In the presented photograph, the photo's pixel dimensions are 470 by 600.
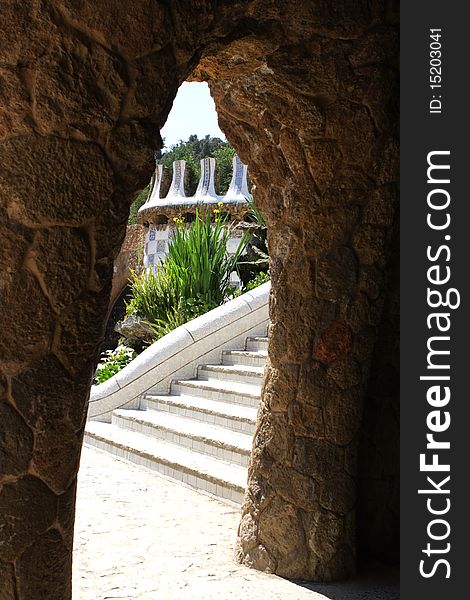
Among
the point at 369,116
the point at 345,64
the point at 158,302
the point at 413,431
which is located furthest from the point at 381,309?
the point at 158,302

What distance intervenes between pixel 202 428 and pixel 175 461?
1.41 feet

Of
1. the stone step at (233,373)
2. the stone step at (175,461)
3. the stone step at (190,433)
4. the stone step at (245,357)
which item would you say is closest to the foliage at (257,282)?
the stone step at (245,357)

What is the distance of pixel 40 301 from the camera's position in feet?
6.35

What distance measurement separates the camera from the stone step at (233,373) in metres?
5.87

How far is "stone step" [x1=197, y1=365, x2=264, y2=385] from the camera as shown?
587cm

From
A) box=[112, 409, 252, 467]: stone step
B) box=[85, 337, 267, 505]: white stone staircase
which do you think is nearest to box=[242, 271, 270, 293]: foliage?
box=[85, 337, 267, 505]: white stone staircase

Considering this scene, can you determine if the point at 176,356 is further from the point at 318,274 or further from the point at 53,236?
the point at 53,236

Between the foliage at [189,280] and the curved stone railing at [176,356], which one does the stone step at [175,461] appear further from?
the foliage at [189,280]

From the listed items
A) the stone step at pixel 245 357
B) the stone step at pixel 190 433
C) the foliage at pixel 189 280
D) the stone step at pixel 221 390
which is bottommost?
the stone step at pixel 190 433

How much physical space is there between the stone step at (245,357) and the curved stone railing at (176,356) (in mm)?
83

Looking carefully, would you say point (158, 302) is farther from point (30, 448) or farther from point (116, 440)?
point (30, 448)

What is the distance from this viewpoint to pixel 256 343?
654 centimetres

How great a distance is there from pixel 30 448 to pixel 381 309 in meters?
1.89

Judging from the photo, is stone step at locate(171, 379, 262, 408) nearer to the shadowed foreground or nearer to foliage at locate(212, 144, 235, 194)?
→ the shadowed foreground
